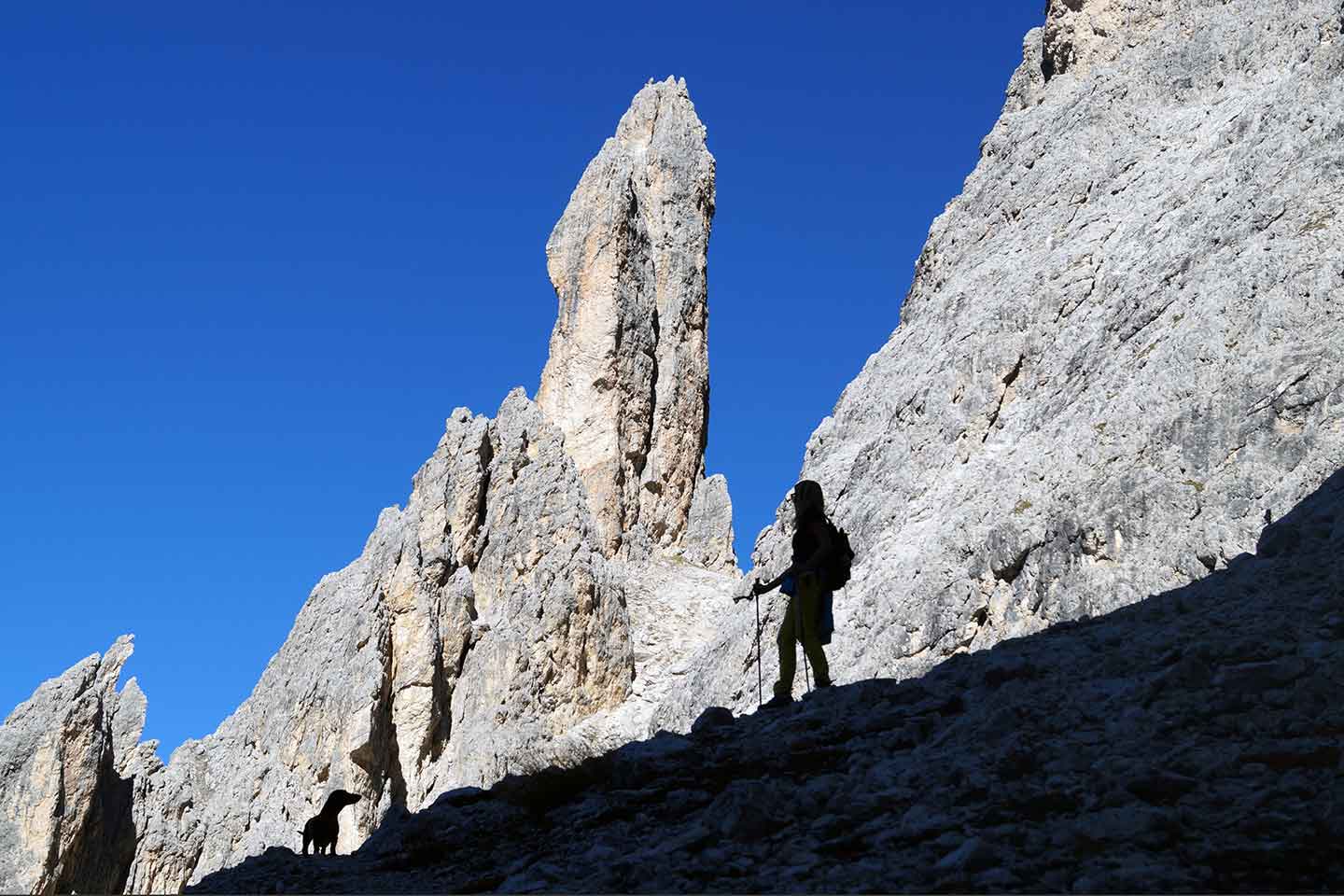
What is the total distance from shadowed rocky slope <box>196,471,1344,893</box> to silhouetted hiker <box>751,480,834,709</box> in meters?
→ 0.66

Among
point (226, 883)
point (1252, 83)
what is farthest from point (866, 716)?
point (1252, 83)

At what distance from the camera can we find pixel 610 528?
66.1 metres

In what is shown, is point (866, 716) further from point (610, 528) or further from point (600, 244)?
point (600, 244)

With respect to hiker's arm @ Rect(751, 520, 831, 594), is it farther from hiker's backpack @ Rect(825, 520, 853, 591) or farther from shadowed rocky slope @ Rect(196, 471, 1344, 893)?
shadowed rocky slope @ Rect(196, 471, 1344, 893)

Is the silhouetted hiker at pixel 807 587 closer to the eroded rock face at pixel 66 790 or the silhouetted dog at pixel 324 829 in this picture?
the silhouetted dog at pixel 324 829

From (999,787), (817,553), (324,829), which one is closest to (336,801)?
(324,829)

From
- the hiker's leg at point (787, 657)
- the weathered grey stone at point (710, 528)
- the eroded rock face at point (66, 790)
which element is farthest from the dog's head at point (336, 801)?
the weathered grey stone at point (710, 528)

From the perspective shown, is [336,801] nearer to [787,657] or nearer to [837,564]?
[787,657]

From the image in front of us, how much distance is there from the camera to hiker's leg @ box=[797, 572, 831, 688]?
14.6 meters

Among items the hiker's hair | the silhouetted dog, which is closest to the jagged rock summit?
the silhouetted dog

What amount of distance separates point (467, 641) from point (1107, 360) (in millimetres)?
39203

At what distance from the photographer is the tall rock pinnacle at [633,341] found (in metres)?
69.1

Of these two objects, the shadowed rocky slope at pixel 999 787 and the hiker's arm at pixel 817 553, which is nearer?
the shadowed rocky slope at pixel 999 787

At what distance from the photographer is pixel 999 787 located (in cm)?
920
